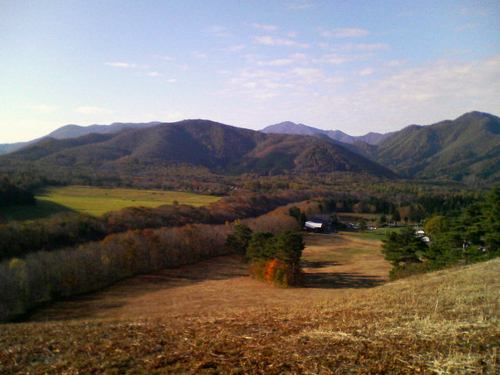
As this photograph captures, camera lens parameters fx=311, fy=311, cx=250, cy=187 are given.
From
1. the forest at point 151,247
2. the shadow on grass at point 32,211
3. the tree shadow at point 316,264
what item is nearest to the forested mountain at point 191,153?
the shadow on grass at point 32,211

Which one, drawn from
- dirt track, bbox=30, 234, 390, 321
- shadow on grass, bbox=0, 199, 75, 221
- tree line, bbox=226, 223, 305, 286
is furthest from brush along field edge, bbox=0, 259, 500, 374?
shadow on grass, bbox=0, 199, 75, 221

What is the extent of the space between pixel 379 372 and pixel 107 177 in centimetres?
8895

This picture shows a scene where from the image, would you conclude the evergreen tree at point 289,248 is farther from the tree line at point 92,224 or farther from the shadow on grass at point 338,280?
the tree line at point 92,224

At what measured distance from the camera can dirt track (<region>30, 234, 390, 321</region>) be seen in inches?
776

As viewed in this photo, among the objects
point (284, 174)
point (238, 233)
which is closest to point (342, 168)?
point (284, 174)

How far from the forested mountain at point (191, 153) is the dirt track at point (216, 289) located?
83.2m

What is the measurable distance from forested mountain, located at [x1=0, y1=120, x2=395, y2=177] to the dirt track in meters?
83.2

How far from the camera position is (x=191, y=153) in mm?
164750

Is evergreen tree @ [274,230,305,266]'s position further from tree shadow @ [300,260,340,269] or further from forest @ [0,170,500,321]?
tree shadow @ [300,260,340,269]

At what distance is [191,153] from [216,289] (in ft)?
465

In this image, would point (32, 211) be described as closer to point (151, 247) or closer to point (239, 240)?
point (151, 247)

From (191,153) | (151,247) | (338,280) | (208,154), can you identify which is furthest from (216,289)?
(208,154)

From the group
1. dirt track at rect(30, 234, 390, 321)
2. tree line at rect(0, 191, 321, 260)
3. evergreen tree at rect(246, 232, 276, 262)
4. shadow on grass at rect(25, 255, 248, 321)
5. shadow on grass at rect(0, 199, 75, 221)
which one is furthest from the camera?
shadow on grass at rect(0, 199, 75, 221)

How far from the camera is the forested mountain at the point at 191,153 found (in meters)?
114
